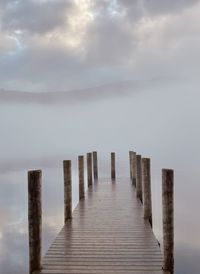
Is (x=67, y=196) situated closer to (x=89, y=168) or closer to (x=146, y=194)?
(x=146, y=194)

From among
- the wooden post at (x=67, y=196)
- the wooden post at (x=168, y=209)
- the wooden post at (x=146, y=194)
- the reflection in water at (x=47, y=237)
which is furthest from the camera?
the reflection in water at (x=47, y=237)

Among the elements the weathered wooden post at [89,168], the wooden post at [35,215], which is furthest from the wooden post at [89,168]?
the wooden post at [35,215]

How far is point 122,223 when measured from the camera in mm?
13297

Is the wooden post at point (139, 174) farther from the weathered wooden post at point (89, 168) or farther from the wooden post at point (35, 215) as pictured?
the wooden post at point (35, 215)

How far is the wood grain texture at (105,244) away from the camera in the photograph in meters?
8.94

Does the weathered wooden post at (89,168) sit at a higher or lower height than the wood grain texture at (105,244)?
Result: higher

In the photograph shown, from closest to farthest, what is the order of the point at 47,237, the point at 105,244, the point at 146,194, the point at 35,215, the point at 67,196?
the point at 35,215
the point at 105,244
the point at 146,194
the point at 67,196
the point at 47,237

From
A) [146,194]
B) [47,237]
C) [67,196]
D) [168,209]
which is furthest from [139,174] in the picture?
[47,237]

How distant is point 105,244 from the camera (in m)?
10.7

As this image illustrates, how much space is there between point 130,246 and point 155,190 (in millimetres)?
40936

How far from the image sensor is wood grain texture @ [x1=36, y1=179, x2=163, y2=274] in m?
8.94

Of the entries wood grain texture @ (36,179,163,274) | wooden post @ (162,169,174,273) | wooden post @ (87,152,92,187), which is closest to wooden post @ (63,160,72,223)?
wood grain texture @ (36,179,163,274)

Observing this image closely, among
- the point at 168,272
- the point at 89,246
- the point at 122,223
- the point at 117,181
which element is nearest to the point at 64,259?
the point at 89,246

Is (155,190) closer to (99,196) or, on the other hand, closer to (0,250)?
(0,250)
